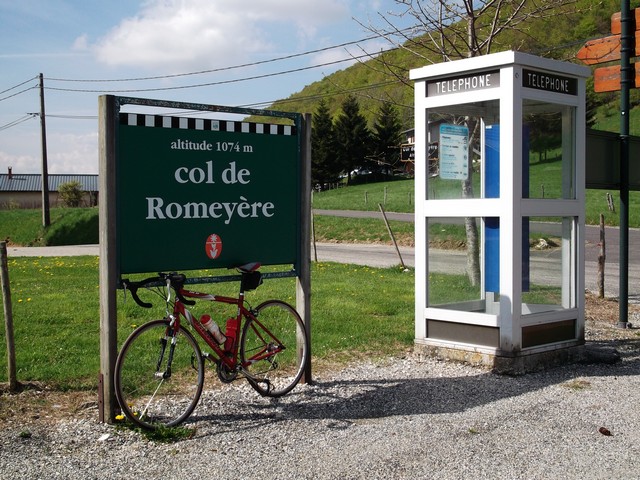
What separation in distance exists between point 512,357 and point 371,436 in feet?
8.01

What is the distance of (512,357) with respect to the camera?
23.2 feet

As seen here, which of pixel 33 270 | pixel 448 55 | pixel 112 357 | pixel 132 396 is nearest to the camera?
pixel 112 357

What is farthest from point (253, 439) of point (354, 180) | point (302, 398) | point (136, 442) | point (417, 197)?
point (354, 180)

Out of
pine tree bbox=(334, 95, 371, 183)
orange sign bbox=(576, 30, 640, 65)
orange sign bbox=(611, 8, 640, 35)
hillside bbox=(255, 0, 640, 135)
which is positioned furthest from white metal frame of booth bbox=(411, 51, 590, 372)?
pine tree bbox=(334, 95, 371, 183)

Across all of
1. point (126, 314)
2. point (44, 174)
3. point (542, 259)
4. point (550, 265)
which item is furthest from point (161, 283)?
point (44, 174)

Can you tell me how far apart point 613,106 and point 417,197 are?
242 feet

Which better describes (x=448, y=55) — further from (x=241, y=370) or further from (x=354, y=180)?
(x=354, y=180)

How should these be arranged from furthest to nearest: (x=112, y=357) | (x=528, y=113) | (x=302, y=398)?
(x=528, y=113), (x=302, y=398), (x=112, y=357)

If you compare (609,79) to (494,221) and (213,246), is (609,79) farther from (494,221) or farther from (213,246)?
(213,246)

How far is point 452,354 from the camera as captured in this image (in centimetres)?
751

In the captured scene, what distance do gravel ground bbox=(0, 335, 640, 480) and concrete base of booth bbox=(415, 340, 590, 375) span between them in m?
0.32

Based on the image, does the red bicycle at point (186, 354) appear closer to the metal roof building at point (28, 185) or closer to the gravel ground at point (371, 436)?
the gravel ground at point (371, 436)

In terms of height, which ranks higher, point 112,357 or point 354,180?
point 354,180

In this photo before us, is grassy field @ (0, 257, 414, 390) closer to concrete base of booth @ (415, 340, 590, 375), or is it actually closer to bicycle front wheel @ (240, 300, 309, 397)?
concrete base of booth @ (415, 340, 590, 375)
